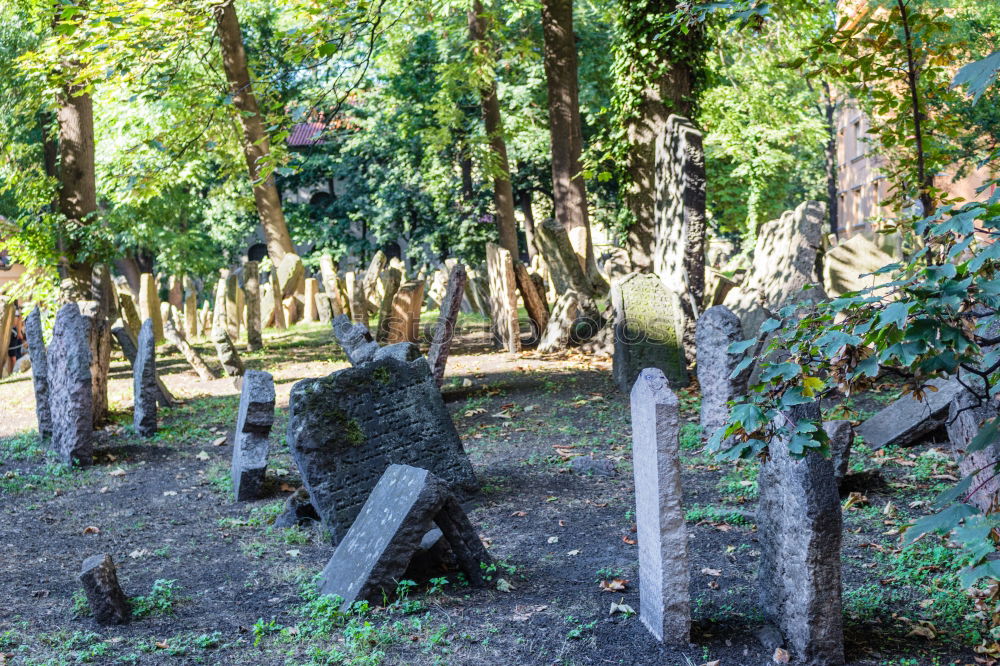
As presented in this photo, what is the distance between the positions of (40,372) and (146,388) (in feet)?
3.66

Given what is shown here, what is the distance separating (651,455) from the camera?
4207mm

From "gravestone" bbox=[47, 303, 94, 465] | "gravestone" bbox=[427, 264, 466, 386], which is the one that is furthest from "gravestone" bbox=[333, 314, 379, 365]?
"gravestone" bbox=[47, 303, 94, 465]

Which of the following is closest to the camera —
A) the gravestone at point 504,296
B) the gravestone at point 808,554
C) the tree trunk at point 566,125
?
the gravestone at point 808,554

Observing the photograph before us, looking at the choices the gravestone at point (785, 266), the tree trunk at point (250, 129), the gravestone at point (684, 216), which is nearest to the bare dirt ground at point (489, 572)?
the gravestone at point (785, 266)

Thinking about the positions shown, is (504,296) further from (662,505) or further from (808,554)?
(808,554)

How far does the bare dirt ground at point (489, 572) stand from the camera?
4.47m

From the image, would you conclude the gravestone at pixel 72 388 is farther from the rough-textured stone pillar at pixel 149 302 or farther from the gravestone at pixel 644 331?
the rough-textured stone pillar at pixel 149 302

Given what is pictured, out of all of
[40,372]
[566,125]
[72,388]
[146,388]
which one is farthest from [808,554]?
[566,125]

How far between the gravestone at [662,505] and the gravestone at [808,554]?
0.45 metres

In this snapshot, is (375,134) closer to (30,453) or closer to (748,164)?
(748,164)

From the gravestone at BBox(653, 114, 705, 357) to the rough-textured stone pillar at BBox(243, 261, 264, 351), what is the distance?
891 centimetres

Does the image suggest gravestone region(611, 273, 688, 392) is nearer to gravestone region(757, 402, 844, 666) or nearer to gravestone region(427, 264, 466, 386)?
gravestone region(427, 264, 466, 386)

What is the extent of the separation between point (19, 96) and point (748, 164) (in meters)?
20.1

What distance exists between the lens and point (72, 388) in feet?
28.8
